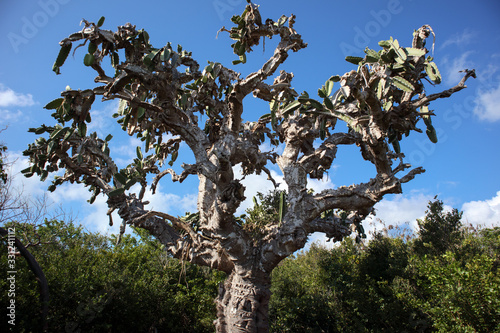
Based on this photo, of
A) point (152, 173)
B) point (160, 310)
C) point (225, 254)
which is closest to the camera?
point (225, 254)

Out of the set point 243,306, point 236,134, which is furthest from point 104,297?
point 236,134

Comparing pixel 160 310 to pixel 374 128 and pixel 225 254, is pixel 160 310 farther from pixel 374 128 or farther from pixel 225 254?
pixel 374 128

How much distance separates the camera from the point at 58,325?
18.5ft

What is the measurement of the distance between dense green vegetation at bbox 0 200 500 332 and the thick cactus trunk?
899mm

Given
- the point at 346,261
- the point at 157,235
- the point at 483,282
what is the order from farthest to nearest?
the point at 346,261
the point at 157,235
the point at 483,282

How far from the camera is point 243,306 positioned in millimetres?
4508

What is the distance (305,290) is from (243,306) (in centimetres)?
586

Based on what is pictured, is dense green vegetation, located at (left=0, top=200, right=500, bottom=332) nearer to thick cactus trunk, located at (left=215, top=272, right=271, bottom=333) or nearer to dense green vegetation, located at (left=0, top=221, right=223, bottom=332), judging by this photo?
dense green vegetation, located at (left=0, top=221, right=223, bottom=332)

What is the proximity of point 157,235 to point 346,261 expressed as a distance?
21.7ft

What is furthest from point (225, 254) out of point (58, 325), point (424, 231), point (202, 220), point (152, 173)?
point (424, 231)

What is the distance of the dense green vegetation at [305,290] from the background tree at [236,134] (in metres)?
1.07

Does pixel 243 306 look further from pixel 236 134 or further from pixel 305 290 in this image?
pixel 305 290

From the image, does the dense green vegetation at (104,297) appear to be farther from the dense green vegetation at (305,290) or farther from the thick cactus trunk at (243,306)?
the thick cactus trunk at (243,306)

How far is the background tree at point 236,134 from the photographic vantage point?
13.9 ft
